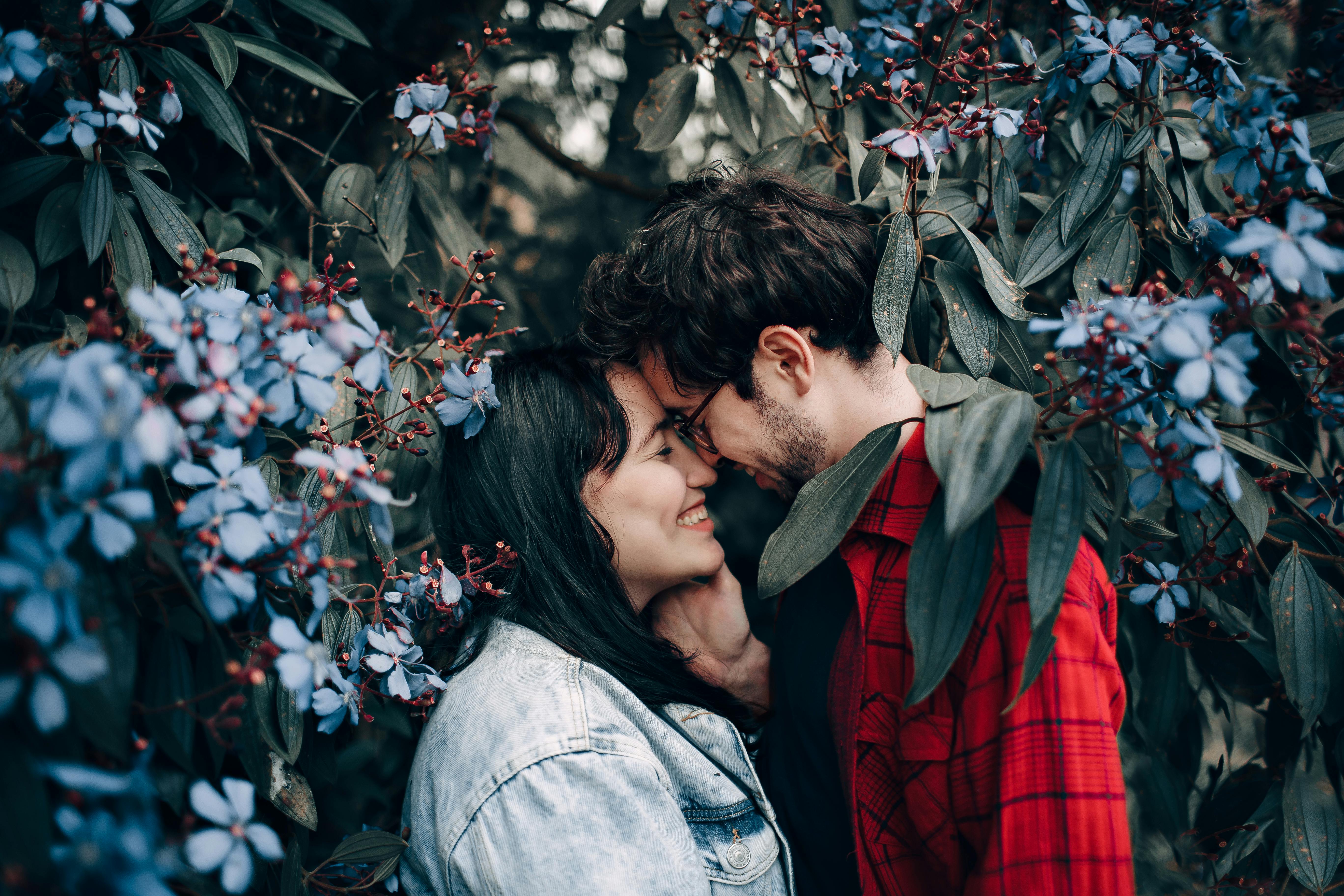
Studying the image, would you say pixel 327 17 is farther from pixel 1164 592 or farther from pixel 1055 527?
pixel 1164 592

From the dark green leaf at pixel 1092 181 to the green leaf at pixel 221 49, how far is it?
1.14 meters

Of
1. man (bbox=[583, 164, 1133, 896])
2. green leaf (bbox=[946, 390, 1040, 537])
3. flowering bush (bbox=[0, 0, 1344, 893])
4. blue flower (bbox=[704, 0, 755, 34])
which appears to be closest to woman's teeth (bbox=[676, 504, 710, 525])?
man (bbox=[583, 164, 1133, 896])

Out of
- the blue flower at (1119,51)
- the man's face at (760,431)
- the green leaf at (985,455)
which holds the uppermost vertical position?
the blue flower at (1119,51)

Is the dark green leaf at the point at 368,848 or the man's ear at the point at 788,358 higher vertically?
the man's ear at the point at 788,358

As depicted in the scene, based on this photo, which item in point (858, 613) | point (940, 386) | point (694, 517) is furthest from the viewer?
point (694, 517)

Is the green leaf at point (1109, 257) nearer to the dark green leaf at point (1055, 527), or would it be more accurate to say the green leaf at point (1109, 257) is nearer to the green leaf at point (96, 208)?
the dark green leaf at point (1055, 527)

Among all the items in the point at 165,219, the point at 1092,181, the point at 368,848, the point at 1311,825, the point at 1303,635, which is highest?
→ the point at 165,219

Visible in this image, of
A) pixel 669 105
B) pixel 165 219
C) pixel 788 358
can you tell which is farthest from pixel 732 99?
pixel 165 219

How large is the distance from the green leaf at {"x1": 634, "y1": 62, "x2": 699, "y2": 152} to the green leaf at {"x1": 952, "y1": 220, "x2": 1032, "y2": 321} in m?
0.73

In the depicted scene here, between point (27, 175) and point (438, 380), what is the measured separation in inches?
24.5

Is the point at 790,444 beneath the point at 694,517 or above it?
above

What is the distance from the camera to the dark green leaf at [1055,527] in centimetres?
64

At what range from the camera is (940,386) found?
2.55 ft

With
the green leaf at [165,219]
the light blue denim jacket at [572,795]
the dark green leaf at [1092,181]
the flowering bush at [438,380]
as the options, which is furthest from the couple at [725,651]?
the green leaf at [165,219]
